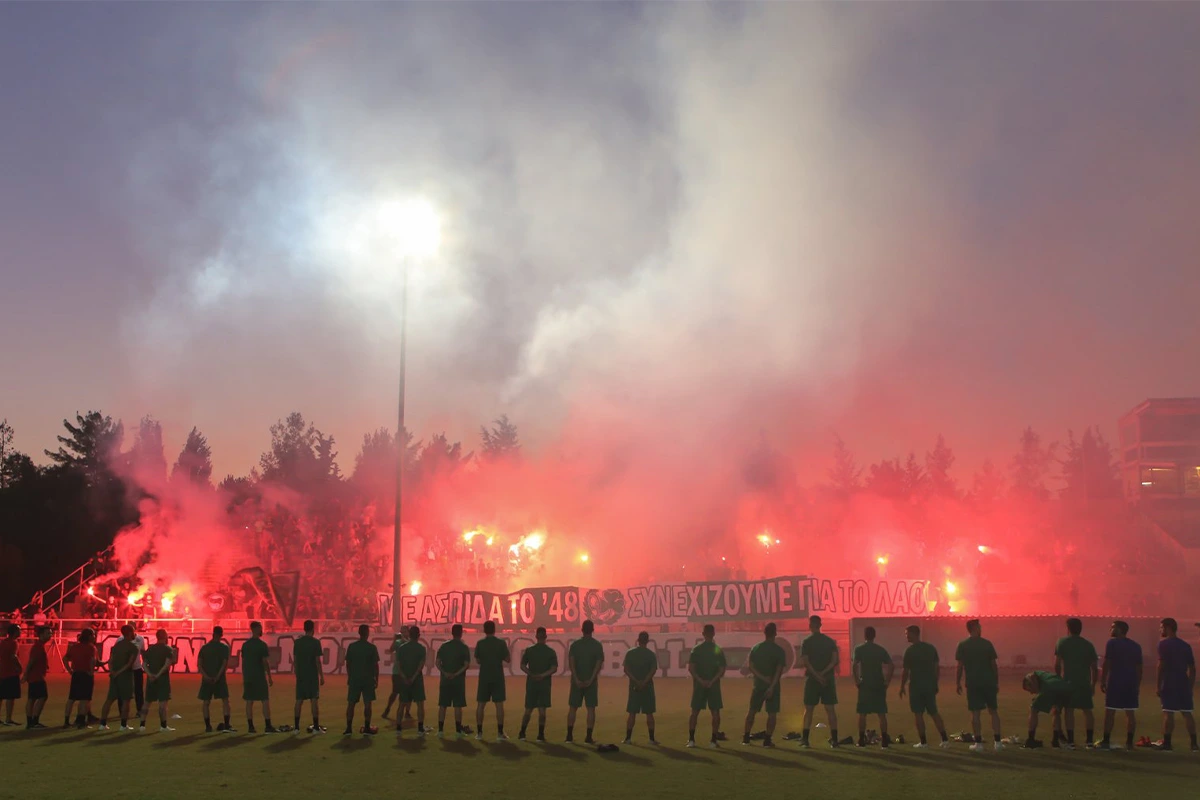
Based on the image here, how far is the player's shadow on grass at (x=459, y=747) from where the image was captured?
16.0 metres

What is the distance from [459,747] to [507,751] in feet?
3.22

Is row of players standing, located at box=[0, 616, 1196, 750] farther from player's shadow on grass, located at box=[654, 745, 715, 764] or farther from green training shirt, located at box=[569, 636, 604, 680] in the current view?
player's shadow on grass, located at box=[654, 745, 715, 764]

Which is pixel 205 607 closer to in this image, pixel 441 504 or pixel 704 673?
pixel 441 504

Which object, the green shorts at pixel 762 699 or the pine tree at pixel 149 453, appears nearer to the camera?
the green shorts at pixel 762 699

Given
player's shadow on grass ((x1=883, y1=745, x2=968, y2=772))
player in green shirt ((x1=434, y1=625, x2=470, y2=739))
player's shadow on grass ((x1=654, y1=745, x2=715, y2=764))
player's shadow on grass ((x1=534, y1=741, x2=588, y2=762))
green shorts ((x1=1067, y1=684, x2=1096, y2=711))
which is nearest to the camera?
player's shadow on grass ((x1=883, y1=745, x2=968, y2=772))

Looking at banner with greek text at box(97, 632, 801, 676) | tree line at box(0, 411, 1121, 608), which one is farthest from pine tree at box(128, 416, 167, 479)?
banner with greek text at box(97, 632, 801, 676)

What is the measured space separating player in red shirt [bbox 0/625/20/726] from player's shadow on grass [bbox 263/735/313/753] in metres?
6.31

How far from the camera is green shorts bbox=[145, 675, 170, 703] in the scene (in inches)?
753

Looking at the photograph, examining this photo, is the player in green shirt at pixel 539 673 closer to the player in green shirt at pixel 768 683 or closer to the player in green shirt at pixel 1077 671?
the player in green shirt at pixel 768 683

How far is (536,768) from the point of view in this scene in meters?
14.3

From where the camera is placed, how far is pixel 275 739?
17.8 meters

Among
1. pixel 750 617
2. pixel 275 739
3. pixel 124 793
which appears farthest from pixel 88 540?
pixel 124 793

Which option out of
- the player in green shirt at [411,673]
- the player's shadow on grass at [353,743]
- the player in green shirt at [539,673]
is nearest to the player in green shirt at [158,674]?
the player's shadow on grass at [353,743]

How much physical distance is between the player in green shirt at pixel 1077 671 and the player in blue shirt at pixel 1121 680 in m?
0.20
